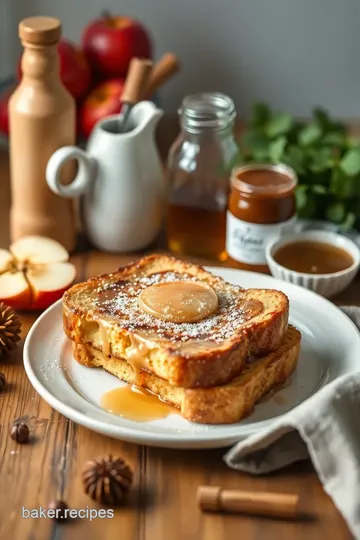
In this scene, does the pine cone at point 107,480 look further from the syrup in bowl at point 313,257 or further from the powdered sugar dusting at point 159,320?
the syrup in bowl at point 313,257

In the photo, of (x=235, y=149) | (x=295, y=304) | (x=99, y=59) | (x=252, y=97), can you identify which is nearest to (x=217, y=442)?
(x=295, y=304)

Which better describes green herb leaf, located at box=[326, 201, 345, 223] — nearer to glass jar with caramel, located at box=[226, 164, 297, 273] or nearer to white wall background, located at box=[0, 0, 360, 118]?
glass jar with caramel, located at box=[226, 164, 297, 273]

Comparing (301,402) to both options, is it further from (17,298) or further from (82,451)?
(17,298)

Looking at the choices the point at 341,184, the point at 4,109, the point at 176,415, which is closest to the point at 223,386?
the point at 176,415

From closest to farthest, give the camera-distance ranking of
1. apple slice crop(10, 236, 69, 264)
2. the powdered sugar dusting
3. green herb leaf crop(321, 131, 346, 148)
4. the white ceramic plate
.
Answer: the white ceramic plate → the powdered sugar dusting → apple slice crop(10, 236, 69, 264) → green herb leaf crop(321, 131, 346, 148)

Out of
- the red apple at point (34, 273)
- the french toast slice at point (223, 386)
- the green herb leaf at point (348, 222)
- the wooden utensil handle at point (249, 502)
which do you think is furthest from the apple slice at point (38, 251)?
the wooden utensil handle at point (249, 502)

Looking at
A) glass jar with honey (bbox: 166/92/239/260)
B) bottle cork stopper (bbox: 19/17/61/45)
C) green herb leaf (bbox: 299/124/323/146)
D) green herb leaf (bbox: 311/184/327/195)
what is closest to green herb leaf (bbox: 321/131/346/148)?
green herb leaf (bbox: 299/124/323/146)
